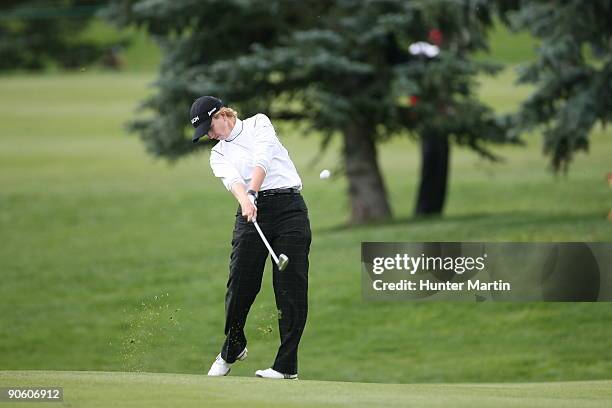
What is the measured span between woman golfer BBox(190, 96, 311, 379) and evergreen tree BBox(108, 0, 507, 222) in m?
11.0

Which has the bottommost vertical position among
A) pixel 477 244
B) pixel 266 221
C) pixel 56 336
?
pixel 56 336

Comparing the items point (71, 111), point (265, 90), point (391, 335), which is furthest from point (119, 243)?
point (71, 111)

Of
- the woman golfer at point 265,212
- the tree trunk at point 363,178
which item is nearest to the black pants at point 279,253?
the woman golfer at point 265,212

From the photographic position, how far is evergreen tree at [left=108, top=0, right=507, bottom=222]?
64.2 ft

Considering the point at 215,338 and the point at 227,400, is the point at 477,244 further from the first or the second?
the point at 227,400

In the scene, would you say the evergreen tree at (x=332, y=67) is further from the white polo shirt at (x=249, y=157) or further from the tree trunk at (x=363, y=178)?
the white polo shirt at (x=249, y=157)

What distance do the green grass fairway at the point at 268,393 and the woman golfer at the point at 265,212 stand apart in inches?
21.8

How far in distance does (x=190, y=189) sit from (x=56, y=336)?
15.4 m

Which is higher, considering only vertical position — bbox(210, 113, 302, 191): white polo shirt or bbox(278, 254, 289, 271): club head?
bbox(210, 113, 302, 191): white polo shirt

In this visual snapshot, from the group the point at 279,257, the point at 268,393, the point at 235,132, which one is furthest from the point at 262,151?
the point at 268,393

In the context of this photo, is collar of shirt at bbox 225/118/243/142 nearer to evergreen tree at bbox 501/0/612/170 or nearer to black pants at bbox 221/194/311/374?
black pants at bbox 221/194/311/374

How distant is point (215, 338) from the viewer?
53.0 feet

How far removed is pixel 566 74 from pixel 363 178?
18.0 feet

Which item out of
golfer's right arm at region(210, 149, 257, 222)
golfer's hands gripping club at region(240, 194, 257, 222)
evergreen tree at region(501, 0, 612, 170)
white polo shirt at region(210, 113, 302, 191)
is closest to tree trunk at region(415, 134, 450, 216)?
evergreen tree at region(501, 0, 612, 170)
